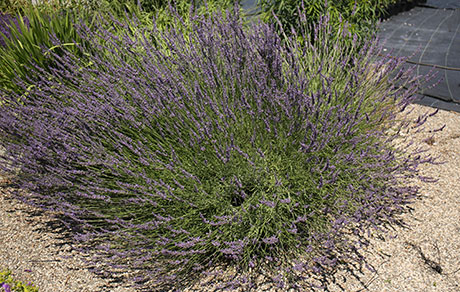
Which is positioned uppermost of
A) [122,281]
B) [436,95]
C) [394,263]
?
[122,281]

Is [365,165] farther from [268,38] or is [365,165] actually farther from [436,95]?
[436,95]

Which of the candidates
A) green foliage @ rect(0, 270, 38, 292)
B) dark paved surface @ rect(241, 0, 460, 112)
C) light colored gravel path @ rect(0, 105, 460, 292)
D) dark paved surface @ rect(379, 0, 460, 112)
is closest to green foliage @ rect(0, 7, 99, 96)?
light colored gravel path @ rect(0, 105, 460, 292)

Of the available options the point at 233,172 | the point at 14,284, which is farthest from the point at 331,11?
the point at 14,284

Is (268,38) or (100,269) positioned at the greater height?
(268,38)

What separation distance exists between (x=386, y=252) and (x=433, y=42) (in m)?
4.93

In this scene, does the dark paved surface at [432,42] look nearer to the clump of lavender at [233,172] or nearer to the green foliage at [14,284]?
the clump of lavender at [233,172]

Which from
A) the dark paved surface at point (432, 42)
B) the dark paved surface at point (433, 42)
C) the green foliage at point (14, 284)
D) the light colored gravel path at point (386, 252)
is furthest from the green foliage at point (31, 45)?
the dark paved surface at point (433, 42)

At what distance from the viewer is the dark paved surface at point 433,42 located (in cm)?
470

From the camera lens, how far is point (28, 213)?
3031mm

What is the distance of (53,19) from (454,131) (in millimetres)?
3791

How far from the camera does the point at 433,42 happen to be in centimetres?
636

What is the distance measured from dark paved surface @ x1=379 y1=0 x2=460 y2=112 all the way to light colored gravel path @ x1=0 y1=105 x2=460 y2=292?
1830 millimetres

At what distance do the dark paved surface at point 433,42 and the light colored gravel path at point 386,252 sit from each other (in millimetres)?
1830

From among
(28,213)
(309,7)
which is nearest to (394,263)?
(28,213)
